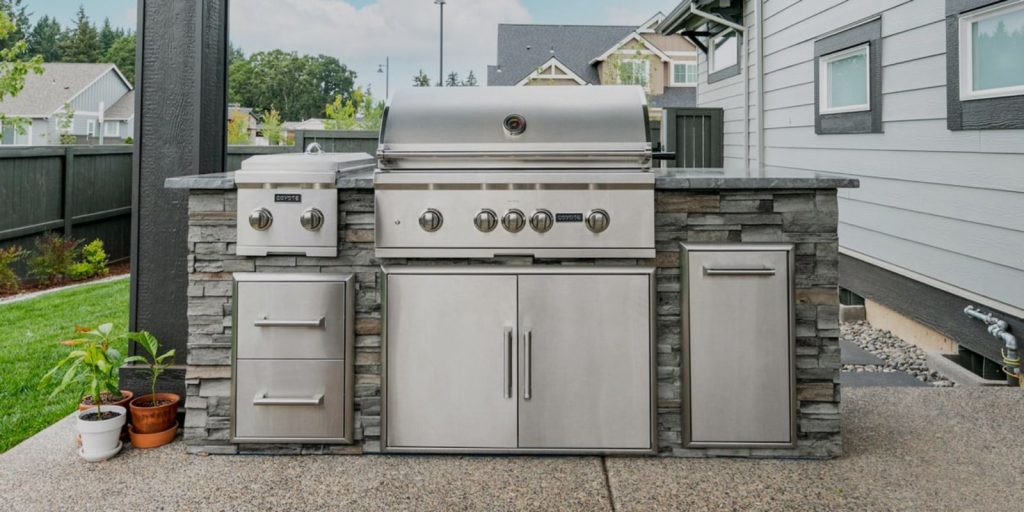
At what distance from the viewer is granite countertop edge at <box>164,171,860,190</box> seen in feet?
6.38

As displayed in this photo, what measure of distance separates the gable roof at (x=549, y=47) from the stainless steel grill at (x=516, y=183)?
29.7 ft

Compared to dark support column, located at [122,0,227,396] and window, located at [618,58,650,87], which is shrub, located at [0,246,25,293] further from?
window, located at [618,58,650,87]

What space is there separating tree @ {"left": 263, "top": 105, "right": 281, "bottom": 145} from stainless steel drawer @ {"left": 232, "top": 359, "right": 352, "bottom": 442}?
181 inches

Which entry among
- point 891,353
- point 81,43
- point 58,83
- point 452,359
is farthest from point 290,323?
point 58,83

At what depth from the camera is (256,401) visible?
2.02m

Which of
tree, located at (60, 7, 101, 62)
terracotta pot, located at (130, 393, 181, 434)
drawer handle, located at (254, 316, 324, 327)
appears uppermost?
tree, located at (60, 7, 101, 62)

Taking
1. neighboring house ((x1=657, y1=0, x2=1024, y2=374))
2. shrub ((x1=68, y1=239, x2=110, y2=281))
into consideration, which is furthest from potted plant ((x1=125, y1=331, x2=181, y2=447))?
shrub ((x1=68, y1=239, x2=110, y2=281))

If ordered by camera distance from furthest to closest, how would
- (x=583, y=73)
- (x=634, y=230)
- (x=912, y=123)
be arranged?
(x=583, y=73)
(x=912, y=123)
(x=634, y=230)

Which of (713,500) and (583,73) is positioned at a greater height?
(583,73)

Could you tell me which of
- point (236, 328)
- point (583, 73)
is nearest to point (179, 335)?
point (236, 328)

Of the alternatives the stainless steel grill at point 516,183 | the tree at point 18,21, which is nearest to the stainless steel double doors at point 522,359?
the stainless steel grill at point 516,183

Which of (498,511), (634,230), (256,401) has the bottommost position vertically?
(498,511)

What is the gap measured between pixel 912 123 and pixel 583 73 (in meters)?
8.25

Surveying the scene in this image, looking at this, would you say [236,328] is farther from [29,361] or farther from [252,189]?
[29,361]
